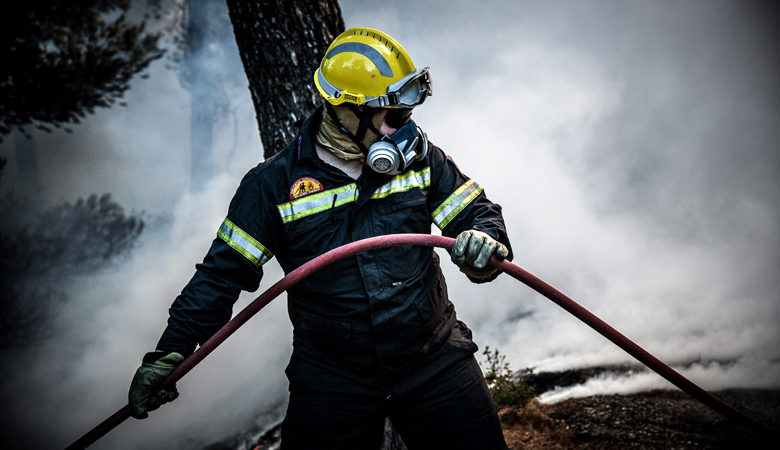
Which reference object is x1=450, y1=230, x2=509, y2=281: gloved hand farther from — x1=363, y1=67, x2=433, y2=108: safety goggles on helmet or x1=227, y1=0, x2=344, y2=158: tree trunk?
x1=227, y1=0, x2=344, y2=158: tree trunk

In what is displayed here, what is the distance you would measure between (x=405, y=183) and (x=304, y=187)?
512 mm

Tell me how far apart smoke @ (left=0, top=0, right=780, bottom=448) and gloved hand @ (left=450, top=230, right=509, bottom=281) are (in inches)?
124

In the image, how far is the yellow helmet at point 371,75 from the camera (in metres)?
2.14

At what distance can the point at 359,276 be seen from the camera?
2062mm

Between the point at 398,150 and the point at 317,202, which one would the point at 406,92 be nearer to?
Answer: the point at 398,150

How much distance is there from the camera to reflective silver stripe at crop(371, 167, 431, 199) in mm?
2137

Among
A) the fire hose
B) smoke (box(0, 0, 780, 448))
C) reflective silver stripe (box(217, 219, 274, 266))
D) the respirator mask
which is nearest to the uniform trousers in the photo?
the fire hose

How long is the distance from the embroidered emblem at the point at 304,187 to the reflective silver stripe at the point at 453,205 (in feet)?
2.08

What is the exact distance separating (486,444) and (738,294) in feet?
15.4

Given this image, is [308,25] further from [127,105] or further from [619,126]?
[619,126]

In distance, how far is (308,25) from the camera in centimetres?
312

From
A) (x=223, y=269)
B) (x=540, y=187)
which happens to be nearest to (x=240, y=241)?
(x=223, y=269)

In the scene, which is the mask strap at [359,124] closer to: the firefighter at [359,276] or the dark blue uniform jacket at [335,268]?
the firefighter at [359,276]

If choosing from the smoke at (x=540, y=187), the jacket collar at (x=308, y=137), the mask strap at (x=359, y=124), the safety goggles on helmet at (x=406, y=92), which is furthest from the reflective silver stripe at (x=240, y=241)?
the smoke at (x=540, y=187)
